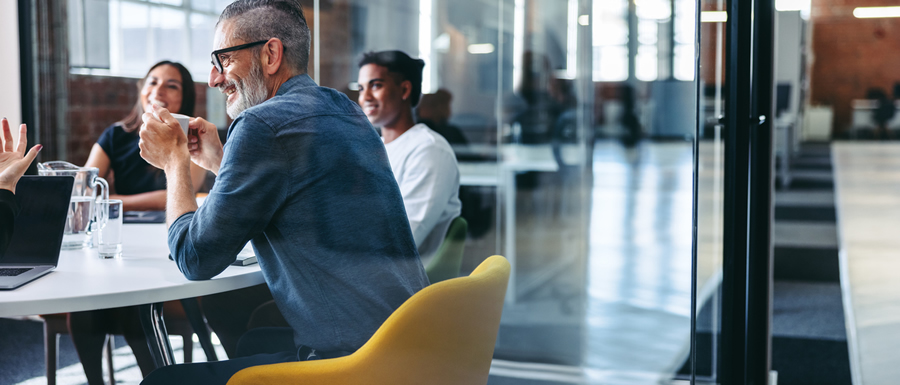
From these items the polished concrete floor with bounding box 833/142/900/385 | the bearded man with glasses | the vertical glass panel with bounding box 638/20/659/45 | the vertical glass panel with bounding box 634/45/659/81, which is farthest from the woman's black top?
the vertical glass panel with bounding box 634/45/659/81

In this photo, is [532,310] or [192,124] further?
[532,310]

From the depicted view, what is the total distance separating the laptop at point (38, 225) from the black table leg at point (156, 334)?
0.81 feet

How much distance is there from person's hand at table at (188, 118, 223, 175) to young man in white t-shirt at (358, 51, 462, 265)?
0.31 metres

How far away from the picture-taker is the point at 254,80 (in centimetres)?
133

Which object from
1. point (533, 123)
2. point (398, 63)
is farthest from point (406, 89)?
point (533, 123)

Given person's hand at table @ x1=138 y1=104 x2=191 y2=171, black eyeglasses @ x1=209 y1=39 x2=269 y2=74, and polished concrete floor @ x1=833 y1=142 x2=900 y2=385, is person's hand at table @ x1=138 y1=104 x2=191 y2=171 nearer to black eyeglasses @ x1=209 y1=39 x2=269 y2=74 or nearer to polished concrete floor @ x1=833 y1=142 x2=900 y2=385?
black eyeglasses @ x1=209 y1=39 x2=269 y2=74

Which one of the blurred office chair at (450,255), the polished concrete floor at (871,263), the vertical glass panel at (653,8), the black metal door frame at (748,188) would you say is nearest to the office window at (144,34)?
the blurred office chair at (450,255)

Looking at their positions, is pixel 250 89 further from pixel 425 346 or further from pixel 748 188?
pixel 748 188

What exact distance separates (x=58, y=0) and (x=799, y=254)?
5.08m

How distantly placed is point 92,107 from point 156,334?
5.24 feet

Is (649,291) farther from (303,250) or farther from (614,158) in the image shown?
(614,158)

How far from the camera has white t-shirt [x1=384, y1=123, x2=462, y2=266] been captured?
159 cm

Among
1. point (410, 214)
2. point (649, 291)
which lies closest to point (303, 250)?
point (410, 214)

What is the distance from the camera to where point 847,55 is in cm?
1702
